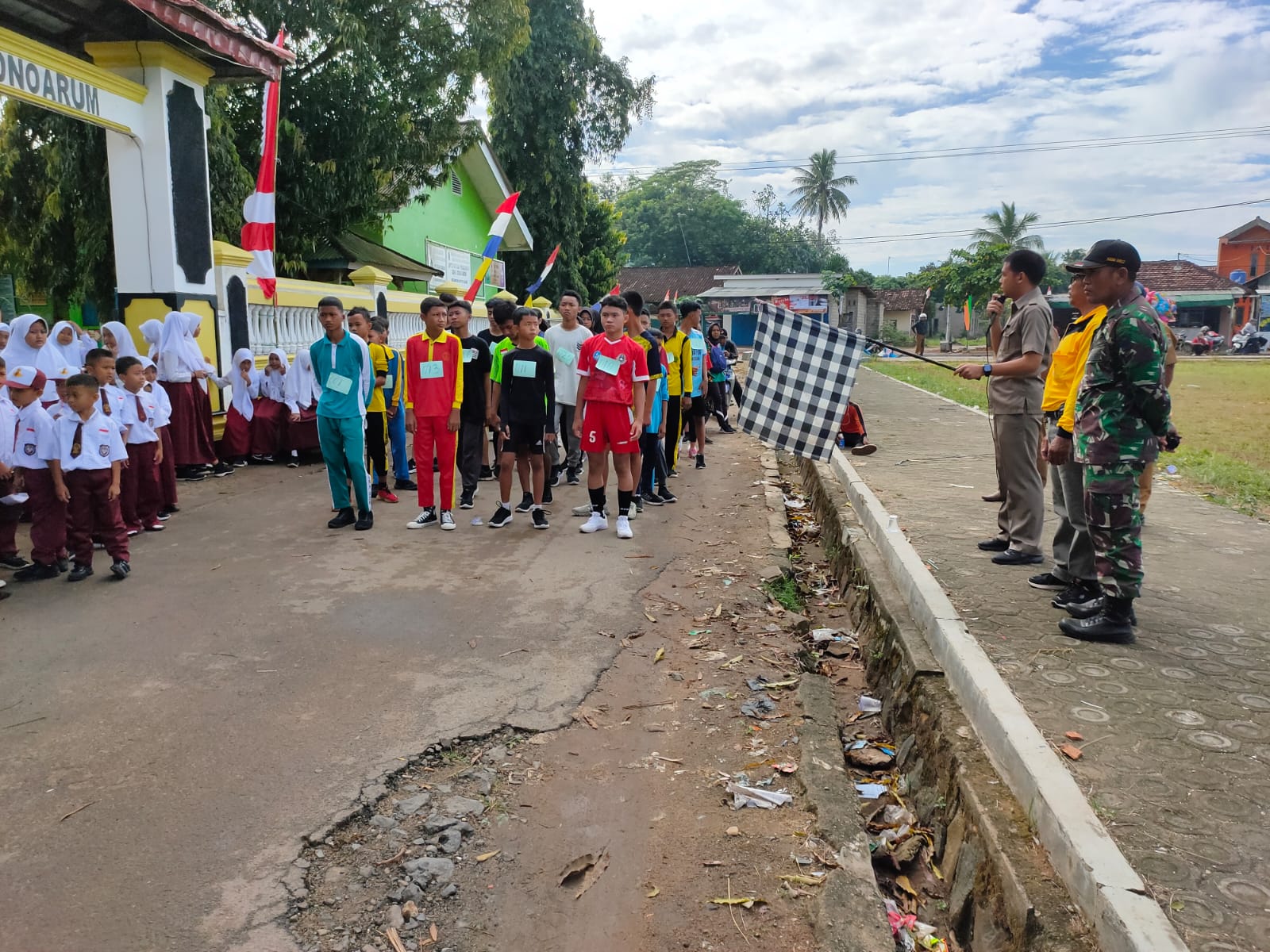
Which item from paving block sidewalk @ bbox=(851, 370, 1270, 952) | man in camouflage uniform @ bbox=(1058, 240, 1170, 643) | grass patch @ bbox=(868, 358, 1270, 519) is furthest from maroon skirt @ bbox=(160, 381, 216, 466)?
man in camouflage uniform @ bbox=(1058, 240, 1170, 643)

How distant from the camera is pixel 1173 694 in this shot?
374 cm

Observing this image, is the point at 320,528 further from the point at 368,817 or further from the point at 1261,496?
the point at 1261,496

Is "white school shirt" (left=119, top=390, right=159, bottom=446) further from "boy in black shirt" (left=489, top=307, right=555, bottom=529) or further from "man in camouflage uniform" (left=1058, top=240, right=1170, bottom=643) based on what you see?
"man in camouflage uniform" (left=1058, top=240, right=1170, bottom=643)

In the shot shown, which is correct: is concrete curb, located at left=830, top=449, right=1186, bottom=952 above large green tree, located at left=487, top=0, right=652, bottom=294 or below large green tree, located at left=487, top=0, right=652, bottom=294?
below

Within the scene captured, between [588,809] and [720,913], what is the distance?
72cm

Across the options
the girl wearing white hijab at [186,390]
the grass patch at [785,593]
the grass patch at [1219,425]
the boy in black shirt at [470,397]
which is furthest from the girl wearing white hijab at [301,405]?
the grass patch at [1219,425]

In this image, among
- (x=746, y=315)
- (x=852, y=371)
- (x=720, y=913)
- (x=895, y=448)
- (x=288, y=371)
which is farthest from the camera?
(x=746, y=315)

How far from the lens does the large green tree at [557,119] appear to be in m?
26.0

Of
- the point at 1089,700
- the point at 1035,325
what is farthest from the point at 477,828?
the point at 1035,325

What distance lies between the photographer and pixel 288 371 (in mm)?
10289

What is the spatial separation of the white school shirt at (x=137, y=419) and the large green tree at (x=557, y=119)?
20.3m

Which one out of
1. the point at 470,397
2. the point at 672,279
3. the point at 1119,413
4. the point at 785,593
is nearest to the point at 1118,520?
the point at 1119,413

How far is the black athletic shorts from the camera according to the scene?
23.9ft

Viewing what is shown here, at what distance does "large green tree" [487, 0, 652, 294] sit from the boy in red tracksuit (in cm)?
1995
